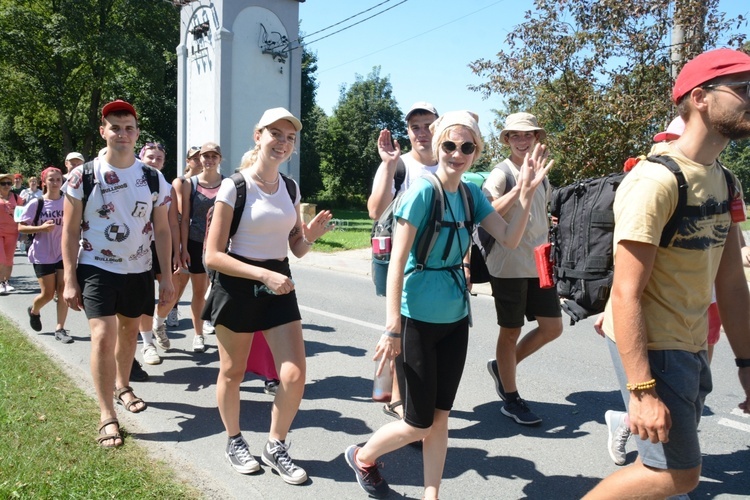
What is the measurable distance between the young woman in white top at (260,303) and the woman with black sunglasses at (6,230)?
7.28 meters

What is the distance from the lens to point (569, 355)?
20.2ft

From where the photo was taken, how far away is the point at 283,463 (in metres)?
3.51

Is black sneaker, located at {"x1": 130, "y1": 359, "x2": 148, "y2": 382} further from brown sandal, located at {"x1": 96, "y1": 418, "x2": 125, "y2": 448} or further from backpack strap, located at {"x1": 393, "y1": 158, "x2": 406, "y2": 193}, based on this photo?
backpack strap, located at {"x1": 393, "y1": 158, "x2": 406, "y2": 193}

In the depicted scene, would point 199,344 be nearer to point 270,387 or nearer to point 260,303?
point 270,387

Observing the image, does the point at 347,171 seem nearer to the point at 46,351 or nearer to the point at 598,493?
the point at 46,351

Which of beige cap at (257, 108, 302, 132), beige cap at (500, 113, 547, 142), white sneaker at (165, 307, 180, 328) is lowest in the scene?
white sneaker at (165, 307, 180, 328)

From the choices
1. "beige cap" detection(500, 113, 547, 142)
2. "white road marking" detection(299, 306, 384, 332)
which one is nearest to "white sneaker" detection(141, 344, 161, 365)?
"white road marking" detection(299, 306, 384, 332)

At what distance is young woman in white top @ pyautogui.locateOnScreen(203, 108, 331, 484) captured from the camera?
11.4 ft

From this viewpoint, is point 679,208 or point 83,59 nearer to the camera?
point 679,208

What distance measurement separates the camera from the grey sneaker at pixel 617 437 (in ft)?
12.4

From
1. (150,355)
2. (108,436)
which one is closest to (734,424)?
(108,436)

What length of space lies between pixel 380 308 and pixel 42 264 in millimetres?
4255

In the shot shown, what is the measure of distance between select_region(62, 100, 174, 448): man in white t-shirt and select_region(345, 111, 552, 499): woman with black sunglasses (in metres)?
1.94

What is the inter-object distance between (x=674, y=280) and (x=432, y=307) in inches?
43.6
